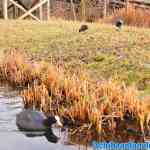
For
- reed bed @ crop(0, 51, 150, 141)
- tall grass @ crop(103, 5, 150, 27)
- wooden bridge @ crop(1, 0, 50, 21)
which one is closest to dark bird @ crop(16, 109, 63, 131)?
reed bed @ crop(0, 51, 150, 141)

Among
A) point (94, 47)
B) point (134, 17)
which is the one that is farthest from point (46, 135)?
point (134, 17)

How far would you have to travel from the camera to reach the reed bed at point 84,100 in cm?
943

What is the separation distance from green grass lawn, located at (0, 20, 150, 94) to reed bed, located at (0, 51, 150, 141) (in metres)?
0.99

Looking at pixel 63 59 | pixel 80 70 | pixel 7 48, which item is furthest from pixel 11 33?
pixel 80 70

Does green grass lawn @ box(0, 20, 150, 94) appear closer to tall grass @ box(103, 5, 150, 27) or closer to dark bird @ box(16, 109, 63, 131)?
dark bird @ box(16, 109, 63, 131)

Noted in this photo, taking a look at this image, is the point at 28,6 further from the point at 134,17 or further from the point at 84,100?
the point at 84,100

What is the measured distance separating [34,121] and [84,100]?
1.01 m

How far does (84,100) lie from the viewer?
32.4 ft

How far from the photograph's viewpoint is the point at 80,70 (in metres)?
13.0

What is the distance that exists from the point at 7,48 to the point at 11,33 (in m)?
2.47

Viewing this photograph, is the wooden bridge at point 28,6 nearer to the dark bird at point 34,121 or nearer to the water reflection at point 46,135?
the dark bird at point 34,121

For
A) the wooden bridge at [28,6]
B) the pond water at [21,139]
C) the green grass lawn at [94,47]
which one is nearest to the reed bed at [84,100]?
the pond water at [21,139]

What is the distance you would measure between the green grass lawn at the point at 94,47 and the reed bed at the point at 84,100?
3.25 feet

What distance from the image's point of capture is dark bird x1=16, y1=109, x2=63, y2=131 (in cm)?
928
